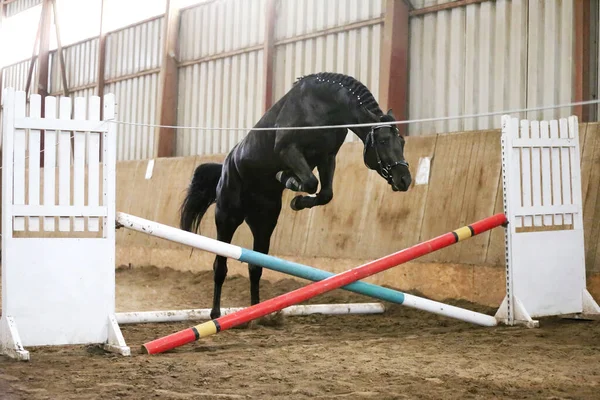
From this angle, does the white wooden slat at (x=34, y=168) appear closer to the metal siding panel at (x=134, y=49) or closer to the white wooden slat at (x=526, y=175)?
the white wooden slat at (x=526, y=175)

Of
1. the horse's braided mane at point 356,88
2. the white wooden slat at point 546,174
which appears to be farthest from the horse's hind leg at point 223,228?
the white wooden slat at point 546,174

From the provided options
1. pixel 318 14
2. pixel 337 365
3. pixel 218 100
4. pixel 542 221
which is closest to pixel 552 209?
pixel 542 221

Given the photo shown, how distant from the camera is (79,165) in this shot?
4.11 m

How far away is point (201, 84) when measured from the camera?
40.3 ft

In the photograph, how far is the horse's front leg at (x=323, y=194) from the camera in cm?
480

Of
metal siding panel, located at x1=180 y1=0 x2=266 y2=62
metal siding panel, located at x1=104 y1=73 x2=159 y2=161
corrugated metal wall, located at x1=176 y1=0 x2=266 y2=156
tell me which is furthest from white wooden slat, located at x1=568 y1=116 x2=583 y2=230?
metal siding panel, located at x1=104 y1=73 x2=159 y2=161

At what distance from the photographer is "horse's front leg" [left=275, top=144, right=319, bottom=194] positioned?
15.3 feet

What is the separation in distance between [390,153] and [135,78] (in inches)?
403

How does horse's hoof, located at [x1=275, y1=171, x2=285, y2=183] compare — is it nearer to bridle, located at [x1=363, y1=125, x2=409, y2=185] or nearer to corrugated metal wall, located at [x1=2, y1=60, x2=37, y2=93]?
bridle, located at [x1=363, y1=125, x2=409, y2=185]

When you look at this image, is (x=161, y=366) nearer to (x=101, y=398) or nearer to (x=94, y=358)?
(x=94, y=358)

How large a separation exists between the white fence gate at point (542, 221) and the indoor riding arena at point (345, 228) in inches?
0.6

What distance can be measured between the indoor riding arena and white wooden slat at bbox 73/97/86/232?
1 centimetres

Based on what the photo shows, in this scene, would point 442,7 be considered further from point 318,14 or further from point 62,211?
point 62,211

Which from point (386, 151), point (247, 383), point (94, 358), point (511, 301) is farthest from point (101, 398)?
point (511, 301)
